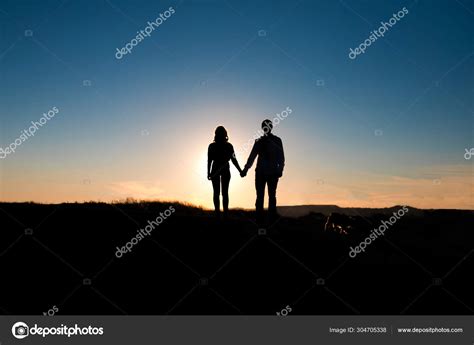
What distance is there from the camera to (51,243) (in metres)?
10.0

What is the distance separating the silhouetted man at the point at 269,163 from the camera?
12.2 metres

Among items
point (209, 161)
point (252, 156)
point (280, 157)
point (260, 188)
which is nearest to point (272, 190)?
point (260, 188)

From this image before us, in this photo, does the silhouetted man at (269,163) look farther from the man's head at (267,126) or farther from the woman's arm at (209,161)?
the woman's arm at (209,161)

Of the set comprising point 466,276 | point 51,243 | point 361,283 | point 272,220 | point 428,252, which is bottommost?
point 361,283

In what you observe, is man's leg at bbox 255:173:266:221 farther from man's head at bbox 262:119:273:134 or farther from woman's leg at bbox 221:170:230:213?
man's head at bbox 262:119:273:134

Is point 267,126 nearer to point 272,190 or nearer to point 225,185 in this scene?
point 272,190

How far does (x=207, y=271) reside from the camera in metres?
8.62

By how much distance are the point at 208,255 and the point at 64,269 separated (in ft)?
9.01

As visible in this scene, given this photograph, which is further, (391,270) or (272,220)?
(272,220)
